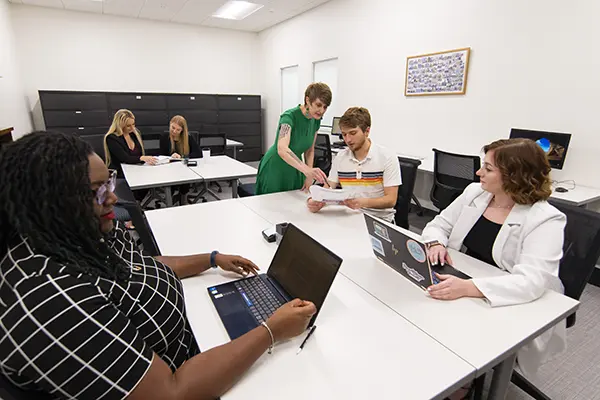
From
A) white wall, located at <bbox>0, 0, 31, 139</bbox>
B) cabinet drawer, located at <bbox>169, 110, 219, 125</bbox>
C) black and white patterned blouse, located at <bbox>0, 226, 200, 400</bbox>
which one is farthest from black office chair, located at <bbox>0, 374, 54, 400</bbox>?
cabinet drawer, located at <bbox>169, 110, 219, 125</bbox>

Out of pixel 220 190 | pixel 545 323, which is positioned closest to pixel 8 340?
pixel 545 323

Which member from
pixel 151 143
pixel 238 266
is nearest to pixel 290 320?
pixel 238 266

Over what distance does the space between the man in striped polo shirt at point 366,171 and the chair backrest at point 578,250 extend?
890 millimetres

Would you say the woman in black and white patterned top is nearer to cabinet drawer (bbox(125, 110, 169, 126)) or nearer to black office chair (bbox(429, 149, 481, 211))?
black office chair (bbox(429, 149, 481, 211))

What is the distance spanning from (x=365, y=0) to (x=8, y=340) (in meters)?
5.28

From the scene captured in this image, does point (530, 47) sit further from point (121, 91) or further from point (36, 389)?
point (121, 91)

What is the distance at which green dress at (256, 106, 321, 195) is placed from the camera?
8.24ft

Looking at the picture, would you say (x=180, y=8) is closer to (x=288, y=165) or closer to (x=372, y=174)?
(x=288, y=165)

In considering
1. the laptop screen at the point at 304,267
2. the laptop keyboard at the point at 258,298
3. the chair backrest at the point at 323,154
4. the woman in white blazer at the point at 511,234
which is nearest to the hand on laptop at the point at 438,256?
the woman in white blazer at the point at 511,234

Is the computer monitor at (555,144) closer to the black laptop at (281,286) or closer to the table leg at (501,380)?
the table leg at (501,380)

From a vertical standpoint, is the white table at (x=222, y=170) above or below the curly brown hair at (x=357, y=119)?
below

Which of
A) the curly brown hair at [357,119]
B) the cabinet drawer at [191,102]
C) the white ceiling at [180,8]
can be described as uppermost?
the white ceiling at [180,8]

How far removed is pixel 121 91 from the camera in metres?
6.39

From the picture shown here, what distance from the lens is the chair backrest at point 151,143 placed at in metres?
4.34
